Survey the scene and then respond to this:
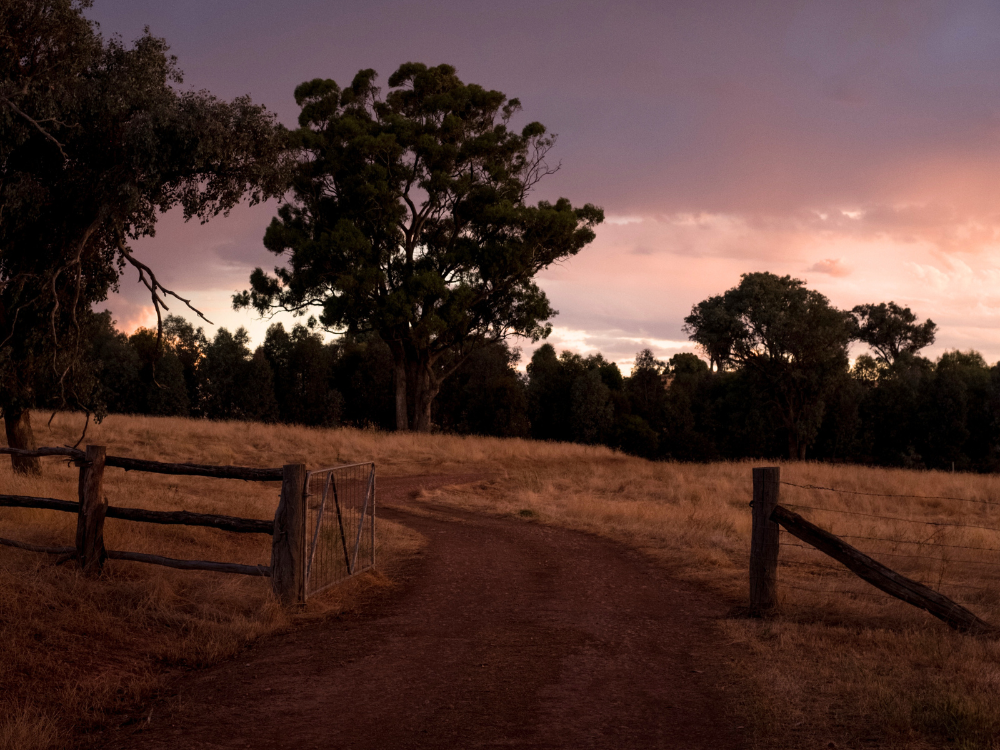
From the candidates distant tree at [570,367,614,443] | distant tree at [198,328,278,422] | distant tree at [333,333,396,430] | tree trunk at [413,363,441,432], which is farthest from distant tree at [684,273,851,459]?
distant tree at [198,328,278,422]

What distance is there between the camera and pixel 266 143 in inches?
636

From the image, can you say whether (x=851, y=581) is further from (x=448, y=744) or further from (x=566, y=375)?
(x=566, y=375)

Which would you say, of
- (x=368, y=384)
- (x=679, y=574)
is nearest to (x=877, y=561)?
(x=679, y=574)

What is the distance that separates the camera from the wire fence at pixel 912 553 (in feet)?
37.7

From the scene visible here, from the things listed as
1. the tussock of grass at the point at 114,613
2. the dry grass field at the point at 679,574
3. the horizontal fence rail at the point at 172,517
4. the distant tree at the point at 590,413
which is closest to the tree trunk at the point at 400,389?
the dry grass field at the point at 679,574

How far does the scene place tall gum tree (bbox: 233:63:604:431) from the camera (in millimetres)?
38125

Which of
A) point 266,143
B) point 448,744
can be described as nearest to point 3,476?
point 266,143

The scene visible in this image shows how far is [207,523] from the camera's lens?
959 cm

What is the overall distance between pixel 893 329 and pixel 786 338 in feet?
117

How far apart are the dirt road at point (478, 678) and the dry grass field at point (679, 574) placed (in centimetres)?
43

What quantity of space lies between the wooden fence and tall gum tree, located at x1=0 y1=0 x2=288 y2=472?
20.1ft

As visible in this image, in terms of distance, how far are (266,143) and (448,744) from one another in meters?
13.5

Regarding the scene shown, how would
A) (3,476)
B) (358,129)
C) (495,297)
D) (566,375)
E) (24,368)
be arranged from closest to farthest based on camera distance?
(3,476) < (24,368) < (358,129) < (495,297) < (566,375)

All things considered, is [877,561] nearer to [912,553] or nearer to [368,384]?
[912,553]
